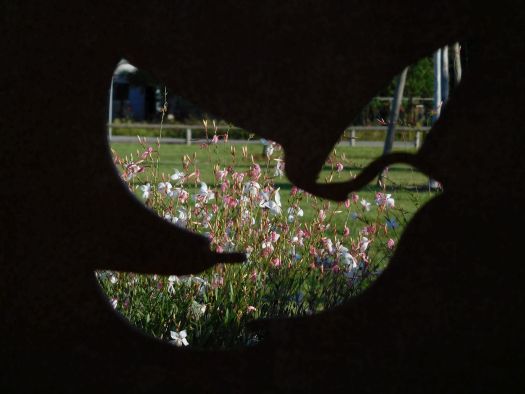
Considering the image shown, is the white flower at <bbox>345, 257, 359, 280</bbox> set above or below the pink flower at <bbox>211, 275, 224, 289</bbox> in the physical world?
above

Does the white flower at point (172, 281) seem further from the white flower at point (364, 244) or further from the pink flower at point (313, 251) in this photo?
the white flower at point (364, 244)

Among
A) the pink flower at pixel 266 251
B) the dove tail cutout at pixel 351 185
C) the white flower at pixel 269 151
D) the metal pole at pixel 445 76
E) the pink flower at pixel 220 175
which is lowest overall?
the pink flower at pixel 266 251

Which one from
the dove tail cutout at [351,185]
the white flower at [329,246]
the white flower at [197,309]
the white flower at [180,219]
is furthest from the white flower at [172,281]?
the dove tail cutout at [351,185]

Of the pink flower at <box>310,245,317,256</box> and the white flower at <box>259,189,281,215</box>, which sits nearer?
the white flower at <box>259,189,281,215</box>

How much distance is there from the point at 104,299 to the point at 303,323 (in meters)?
0.48

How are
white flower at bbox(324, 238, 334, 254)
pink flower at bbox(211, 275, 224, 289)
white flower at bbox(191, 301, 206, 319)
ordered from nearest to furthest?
white flower at bbox(191, 301, 206, 319)
pink flower at bbox(211, 275, 224, 289)
white flower at bbox(324, 238, 334, 254)

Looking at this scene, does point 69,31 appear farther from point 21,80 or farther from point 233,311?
point 233,311

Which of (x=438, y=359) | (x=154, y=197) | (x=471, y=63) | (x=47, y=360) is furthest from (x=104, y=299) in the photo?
(x=154, y=197)

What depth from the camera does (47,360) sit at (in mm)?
2334

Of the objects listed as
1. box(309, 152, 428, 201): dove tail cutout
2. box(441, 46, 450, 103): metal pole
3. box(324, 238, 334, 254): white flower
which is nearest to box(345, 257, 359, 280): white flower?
box(324, 238, 334, 254): white flower

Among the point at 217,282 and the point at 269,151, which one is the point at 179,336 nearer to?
the point at 217,282

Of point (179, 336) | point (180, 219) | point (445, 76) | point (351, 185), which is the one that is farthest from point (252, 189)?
point (445, 76)

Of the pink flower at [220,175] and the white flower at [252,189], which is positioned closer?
the white flower at [252,189]

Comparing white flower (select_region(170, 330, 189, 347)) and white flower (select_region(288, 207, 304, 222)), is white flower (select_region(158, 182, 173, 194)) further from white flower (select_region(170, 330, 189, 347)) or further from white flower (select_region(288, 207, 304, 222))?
white flower (select_region(170, 330, 189, 347))
